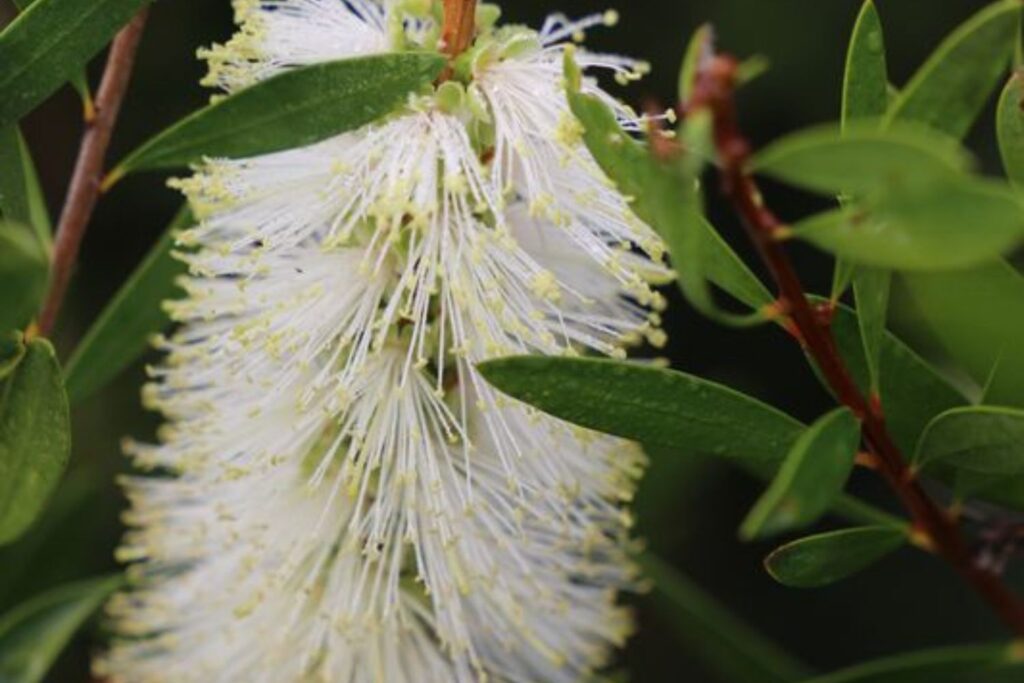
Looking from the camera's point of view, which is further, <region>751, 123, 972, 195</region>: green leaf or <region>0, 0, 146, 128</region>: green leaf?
<region>0, 0, 146, 128</region>: green leaf

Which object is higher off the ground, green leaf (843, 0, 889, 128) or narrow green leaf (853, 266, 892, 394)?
green leaf (843, 0, 889, 128)

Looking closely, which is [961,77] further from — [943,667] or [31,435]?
[31,435]

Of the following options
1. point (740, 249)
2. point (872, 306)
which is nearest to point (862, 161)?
point (872, 306)

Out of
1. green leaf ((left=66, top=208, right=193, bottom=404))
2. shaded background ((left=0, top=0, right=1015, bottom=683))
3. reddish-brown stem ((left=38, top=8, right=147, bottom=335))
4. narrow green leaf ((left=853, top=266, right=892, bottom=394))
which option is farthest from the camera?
shaded background ((left=0, top=0, right=1015, bottom=683))

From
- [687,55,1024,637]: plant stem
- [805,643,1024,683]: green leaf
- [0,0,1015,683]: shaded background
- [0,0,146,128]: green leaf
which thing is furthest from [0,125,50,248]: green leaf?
[0,0,1015,683]: shaded background

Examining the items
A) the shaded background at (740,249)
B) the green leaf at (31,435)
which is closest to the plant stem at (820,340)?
the green leaf at (31,435)

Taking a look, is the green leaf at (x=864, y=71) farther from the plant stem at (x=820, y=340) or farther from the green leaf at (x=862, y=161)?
the green leaf at (x=862, y=161)

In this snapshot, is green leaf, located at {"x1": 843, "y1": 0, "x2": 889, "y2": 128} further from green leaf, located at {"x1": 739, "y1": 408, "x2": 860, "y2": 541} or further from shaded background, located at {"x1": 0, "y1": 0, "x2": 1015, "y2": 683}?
shaded background, located at {"x1": 0, "y1": 0, "x2": 1015, "y2": 683}
